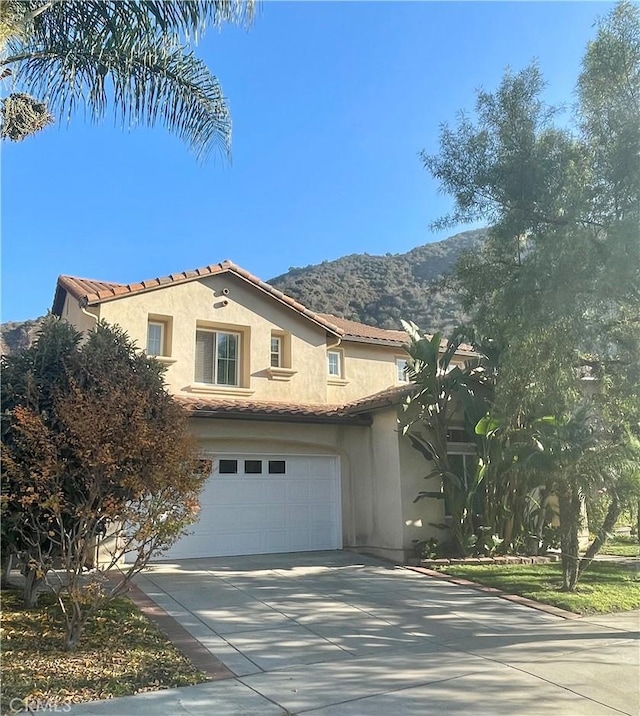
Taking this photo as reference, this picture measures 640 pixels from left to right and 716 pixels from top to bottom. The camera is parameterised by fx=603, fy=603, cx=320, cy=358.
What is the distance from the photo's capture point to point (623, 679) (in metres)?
6.14

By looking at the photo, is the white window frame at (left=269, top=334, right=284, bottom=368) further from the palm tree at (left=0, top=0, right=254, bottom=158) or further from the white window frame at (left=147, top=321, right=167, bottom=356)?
the palm tree at (left=0, top=0, right=254, bottom=158)

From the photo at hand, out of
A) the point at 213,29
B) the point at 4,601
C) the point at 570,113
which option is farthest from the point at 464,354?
the point at 4,601

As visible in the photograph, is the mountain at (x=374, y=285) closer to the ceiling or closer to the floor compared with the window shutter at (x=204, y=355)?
closer to the ceiling

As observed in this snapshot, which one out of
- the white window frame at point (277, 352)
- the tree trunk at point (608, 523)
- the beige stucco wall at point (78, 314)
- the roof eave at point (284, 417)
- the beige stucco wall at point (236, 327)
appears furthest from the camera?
the white window frame at point (277, 352)

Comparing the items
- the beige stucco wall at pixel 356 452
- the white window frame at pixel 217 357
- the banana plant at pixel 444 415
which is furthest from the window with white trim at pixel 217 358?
the banana plant at pixel 444 415

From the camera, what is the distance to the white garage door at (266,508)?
13727mm

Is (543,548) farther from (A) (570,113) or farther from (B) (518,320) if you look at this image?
(A) (570,113)

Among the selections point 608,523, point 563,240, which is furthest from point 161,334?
point 608,523

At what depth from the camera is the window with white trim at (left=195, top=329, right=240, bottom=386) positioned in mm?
16062

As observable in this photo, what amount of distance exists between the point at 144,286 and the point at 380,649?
1096cm

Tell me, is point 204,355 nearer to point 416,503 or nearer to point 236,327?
point 236,327

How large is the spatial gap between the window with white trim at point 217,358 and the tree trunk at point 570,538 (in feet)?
29.2

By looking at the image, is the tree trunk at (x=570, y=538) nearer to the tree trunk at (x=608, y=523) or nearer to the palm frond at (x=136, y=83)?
the tree trunk at (x=608, y=523)

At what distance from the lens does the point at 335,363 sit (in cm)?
1970
